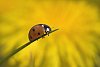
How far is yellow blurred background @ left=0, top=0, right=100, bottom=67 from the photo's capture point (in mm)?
527

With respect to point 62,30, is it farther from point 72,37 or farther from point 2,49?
point 2,49

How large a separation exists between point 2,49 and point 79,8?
270mm

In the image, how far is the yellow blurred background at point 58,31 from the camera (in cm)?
53

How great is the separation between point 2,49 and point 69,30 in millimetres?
206

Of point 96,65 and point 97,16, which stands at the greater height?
point 97,16

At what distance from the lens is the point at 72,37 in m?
0.55

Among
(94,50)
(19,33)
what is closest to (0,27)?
(19,33)

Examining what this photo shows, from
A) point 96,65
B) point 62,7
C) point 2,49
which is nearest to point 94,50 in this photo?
point 96,65

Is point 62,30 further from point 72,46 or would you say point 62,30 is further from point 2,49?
point 2,49

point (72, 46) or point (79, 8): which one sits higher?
point (79, 8)

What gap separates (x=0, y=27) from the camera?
0.55 metres

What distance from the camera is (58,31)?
55 centimetres

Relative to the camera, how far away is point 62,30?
55cm

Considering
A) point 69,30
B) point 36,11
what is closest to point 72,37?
point 69,30
